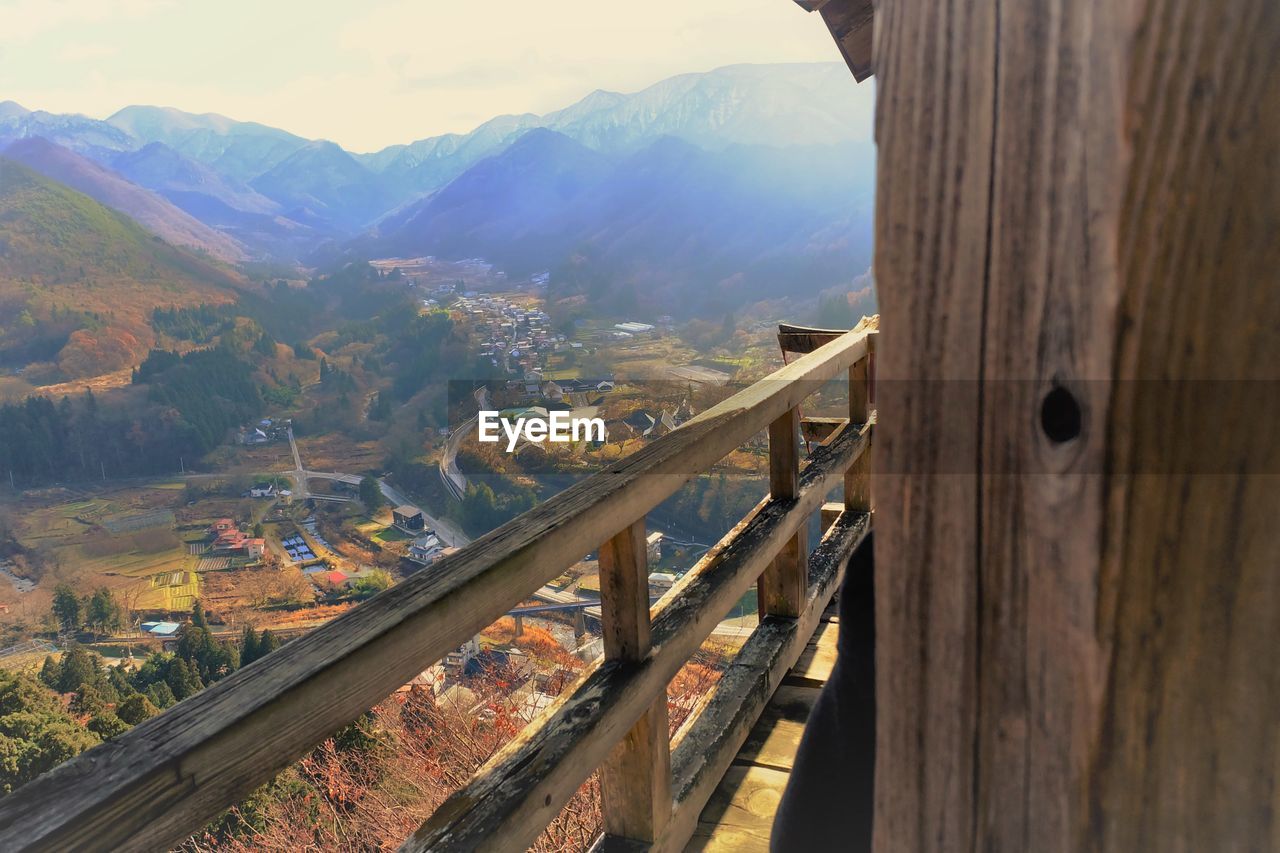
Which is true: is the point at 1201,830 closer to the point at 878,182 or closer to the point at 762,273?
the point at 878,182

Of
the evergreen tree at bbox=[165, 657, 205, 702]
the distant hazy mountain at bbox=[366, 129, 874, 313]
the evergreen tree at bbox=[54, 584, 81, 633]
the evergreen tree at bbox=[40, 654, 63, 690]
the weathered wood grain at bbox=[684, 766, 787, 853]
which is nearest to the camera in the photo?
the weathered wood grain at bbox=[684, 766, 787, 853]

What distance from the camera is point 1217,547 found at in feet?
0.99

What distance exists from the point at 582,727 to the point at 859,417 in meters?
1.80

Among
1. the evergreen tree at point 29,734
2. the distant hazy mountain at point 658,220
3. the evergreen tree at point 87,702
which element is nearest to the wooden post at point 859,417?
the evergreen tree at point 29,734

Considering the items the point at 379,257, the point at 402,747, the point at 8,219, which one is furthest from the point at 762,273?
the point at 8,219

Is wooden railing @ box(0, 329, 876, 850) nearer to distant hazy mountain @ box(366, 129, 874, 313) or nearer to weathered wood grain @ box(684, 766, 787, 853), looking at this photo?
weathered wood grain @ box(684, 766, 787, 853)

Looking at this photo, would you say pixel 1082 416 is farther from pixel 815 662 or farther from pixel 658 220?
pixel 658 220

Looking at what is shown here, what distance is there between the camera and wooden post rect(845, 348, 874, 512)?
101 inches

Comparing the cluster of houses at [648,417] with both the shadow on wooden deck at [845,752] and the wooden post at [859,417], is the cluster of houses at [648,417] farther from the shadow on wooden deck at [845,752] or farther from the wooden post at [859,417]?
the shadow on wooden deck at [845,752]

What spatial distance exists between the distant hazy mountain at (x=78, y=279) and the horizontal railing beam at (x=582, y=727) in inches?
2324

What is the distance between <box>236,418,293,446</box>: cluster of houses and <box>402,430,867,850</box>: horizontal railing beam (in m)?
49.5

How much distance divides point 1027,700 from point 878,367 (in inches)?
5.8

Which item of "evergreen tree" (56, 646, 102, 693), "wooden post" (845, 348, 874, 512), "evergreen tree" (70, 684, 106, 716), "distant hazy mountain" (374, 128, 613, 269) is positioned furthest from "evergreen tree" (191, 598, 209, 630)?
"distant hazy mountain" (374, 128, 613, 269)

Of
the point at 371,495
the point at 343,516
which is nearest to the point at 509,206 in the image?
the point at 371,495
